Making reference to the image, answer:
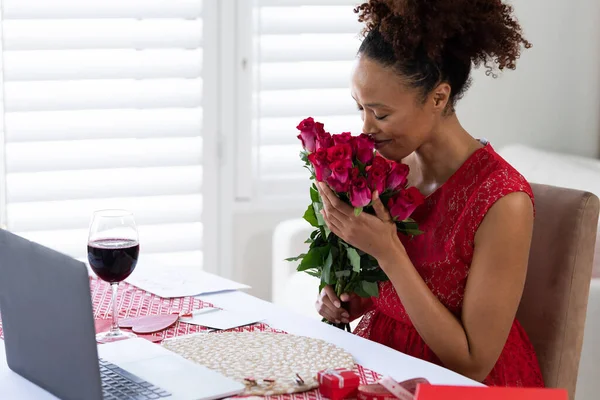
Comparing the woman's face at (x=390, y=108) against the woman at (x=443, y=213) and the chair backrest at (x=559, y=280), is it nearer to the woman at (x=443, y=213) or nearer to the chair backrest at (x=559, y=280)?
the woman at (x=443, y=213)

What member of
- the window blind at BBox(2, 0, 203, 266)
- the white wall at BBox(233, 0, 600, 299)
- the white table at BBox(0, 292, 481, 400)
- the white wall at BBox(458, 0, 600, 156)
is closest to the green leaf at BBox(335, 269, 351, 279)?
the white table at BBox(0, 292, 481, 400)

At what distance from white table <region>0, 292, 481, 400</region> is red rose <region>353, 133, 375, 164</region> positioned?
1.00ft

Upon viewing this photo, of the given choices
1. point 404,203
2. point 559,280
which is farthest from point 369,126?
point 559,280

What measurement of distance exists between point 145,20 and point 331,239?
1.68 meters

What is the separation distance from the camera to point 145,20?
3137mm

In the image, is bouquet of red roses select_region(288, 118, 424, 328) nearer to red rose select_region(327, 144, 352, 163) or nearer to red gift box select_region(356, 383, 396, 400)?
red rose select_region(327, 144, 352, 163)

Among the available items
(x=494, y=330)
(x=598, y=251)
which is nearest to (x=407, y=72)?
(x=494, y=330)

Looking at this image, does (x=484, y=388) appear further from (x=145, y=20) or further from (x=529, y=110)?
(x=529, y=110)

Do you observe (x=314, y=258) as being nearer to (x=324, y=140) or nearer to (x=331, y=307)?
(x=331, y=307)

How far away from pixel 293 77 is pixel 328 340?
187 centimetres

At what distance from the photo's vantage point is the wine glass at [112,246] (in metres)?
1.48

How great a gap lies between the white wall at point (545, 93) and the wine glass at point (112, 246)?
1.90 m

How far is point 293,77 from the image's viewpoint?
3289 millimetres

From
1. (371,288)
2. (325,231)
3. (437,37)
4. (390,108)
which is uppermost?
(437,37)
